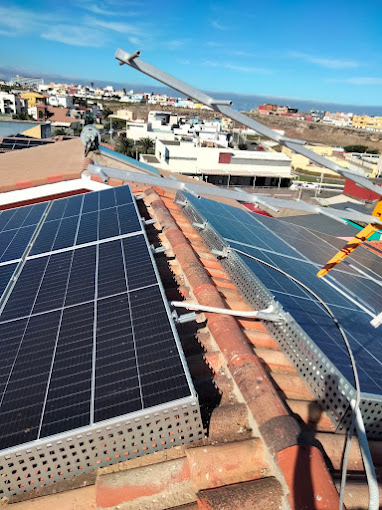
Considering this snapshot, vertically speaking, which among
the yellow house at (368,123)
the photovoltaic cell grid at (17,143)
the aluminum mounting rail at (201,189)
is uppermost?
the yellow house at (368,123)

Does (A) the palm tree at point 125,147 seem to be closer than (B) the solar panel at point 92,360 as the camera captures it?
No

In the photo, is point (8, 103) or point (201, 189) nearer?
point (201, 189)

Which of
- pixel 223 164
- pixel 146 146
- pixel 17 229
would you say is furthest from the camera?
pixel 146 146

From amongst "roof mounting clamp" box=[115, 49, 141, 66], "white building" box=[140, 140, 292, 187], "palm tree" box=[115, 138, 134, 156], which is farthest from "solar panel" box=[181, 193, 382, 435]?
"palm tree" box=[115, 138, 134, 156]

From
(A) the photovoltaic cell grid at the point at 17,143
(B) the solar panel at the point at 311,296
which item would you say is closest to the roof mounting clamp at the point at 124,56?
(B) the solar panel at the point at 311,296

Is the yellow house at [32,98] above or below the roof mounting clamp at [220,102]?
above

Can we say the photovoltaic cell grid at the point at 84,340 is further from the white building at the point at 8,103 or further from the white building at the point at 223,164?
the white building at the point at 8,103

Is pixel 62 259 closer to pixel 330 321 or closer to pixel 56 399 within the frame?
pixel 56 399

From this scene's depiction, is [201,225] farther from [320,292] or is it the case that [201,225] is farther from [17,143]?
[17,143]

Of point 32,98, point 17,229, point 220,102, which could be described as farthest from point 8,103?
point 220,102
